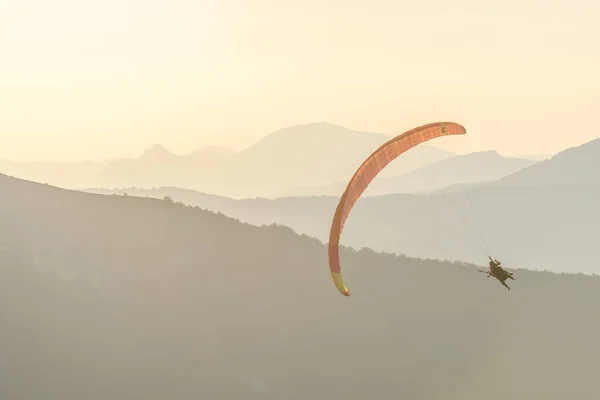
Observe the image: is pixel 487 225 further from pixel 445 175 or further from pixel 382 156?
pixel 382 156

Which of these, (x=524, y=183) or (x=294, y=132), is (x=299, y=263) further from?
(x=524, y=183)

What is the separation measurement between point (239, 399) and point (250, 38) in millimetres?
5398

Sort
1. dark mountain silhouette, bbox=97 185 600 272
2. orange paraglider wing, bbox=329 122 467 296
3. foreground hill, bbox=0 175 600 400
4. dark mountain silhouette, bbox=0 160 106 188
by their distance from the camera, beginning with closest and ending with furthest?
orange paraglider wing, bbox=329 122 467 296
dark mountain silhouette, bbox=0 160 106 188
foreground hill, bbox=0 175 600 400
dark mountain silhouette, bbox=97 185 600 272

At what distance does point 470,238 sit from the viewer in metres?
7.48

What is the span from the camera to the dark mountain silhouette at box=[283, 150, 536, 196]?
7055mm

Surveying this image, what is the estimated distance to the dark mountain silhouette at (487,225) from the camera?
736cm

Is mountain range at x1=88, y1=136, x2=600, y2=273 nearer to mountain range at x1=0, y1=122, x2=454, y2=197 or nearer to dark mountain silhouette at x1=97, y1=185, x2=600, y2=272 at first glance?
dark mountain silhouette at x1=97, y1=185, x2=600, y2=272

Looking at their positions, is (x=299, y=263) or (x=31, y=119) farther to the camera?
(x=299, y=263)

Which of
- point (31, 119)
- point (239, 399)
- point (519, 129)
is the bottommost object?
point (239, 399)

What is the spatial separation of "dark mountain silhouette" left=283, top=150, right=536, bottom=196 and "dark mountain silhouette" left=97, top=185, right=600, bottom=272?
17 centimetres

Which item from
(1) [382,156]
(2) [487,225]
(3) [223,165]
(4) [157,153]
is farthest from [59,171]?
(2) [487,225]

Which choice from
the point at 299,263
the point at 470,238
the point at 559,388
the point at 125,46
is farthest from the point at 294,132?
the point at 559,388

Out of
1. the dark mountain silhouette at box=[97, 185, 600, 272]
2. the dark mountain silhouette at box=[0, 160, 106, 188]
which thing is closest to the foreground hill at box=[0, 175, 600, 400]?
the dark mountain silhouette at box=[0, 160, 106, 188]

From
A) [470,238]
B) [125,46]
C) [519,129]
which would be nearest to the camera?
[125,46]
